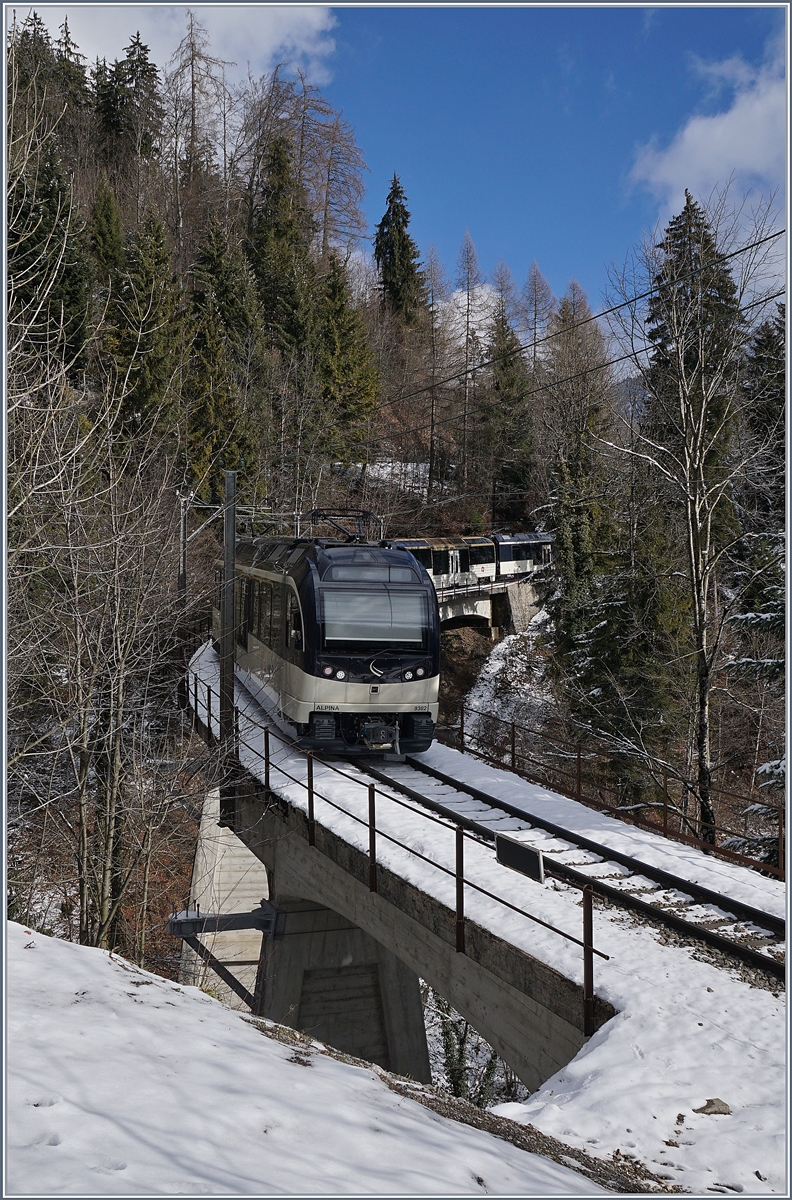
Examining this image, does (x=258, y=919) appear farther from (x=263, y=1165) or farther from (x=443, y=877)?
(x=263, y=1165)

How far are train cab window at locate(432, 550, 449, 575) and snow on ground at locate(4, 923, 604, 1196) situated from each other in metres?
32.6

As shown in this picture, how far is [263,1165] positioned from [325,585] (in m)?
9.98

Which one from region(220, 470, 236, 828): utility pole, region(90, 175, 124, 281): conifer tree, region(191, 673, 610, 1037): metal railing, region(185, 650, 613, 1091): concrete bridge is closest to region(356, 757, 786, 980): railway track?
region(191, 673, 610, 1037): metal railing

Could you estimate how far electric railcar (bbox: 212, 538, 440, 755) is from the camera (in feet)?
41.8

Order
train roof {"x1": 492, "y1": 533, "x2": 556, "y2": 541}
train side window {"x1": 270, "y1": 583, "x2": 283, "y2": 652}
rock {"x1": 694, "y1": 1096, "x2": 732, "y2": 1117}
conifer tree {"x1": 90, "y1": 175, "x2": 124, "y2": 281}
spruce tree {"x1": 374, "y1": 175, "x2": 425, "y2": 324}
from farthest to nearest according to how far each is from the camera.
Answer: spruce tree {"x1": 374, "y1": 175, "x2": 425, "y2": 324} < train roof {"x1": 492, "y1": 533, "x2": 556, "y2": 541} < conifer tree {"x1": 90, "y1": 175, "x2": 124, "y2": 281} < train side window {"x1": 270, "y1": 583, "x2": 283, "y2": 652} < rock {"x1": 694, "y1": 1096, "x2": 732, "y2": 1117}

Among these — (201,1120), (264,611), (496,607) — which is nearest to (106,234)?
(264,611)

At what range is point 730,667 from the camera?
13148 millimetres

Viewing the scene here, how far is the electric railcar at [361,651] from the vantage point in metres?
12.7

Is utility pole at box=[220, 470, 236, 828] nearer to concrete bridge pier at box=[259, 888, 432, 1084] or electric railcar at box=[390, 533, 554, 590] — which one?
concrete bridge pier at box=[259, 888, 432, 1084]

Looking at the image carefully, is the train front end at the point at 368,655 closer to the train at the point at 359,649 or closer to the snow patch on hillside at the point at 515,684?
the train at the point at 359,649

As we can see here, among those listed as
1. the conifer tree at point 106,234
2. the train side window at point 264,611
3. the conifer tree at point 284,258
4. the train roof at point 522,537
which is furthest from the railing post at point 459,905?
the conifer tree at point 284,258

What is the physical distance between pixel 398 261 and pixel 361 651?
170ft

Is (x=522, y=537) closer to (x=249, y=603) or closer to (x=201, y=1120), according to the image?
(x=249, y=603)

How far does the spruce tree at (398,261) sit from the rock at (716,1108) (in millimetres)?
57255
